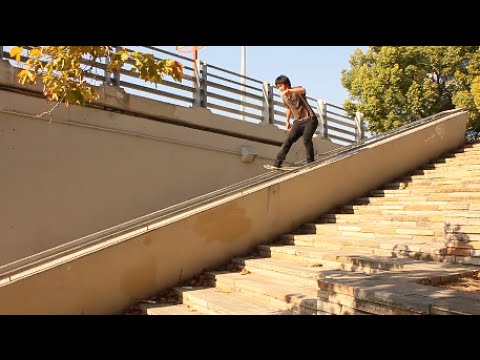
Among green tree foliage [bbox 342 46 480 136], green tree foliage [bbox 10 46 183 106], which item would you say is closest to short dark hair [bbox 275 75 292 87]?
green tree foliage [bbox 10 46 183 106]

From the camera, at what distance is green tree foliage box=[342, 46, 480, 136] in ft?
61.7

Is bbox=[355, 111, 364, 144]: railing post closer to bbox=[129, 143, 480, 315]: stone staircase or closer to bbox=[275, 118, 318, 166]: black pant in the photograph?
bbox=[129, 143, 480, 315]: stone staircase

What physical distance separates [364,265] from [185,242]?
2.11 metres

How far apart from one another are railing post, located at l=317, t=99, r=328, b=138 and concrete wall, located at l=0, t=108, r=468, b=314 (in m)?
4.97

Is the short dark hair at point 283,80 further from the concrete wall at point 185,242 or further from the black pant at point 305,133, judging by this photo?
the concrete wall at point 185,242

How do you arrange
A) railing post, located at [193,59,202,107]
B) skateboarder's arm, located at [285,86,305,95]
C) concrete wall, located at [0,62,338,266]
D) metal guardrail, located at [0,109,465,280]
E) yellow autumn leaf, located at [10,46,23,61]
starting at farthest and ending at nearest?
railing post, located at [193,59,202,107], skateboarder's arm, located at [285,86,305,95], concrete wall, located at [0,62,338,266], metal guardrail, located at [0,109,465,280], yellow autumn leaf, located at [10,46,23,61]

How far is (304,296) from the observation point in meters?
4.15

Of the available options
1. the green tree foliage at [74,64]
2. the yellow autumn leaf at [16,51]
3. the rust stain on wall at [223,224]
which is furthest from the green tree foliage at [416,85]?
the yellow autumn leaf at [16,51]

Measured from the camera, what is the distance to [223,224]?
587cm

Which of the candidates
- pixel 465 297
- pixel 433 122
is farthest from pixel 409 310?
pixel 433 122

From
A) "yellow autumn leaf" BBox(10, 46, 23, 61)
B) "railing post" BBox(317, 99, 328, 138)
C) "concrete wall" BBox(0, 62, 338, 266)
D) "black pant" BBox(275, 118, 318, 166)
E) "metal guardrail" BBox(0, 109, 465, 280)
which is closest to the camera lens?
"yellow autumn leaf" BBox(10, 46, 23, 61)

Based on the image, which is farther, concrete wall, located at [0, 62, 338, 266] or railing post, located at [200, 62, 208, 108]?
railing post, located at [200, 62, 208, 108]

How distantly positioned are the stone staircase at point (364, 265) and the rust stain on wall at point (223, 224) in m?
0.36
